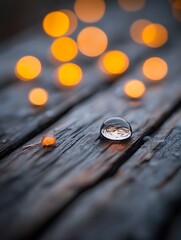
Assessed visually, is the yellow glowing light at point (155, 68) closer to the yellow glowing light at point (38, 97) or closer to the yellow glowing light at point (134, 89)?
the yellow glowing light at point (134, 89)

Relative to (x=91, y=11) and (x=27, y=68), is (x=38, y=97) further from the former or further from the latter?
(x=91, y=11)

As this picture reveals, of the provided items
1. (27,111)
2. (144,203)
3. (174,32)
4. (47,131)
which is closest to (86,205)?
(144,203)

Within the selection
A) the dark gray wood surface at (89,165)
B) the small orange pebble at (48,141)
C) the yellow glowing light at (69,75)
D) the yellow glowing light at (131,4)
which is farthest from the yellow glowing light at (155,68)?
the yellow glowing light at (131,4)

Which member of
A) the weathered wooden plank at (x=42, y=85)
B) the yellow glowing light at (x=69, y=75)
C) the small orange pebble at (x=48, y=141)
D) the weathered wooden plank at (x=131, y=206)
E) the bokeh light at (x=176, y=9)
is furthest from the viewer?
the bokeh light at (x=176, y=9)

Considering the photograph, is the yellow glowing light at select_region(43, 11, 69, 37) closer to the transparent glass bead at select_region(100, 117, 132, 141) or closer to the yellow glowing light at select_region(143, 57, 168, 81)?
the yellow glowing light at select_region(143, 57, 168, 81)

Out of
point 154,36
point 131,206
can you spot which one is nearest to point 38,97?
point 131,206

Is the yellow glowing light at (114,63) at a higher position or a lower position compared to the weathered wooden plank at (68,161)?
higher

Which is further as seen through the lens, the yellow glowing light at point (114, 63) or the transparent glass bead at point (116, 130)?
the yellow glowing light at point (114, 63)
